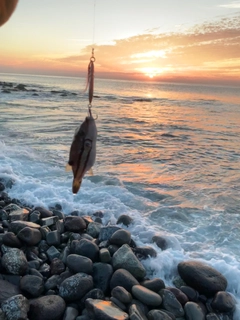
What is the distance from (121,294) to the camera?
14.3 feet

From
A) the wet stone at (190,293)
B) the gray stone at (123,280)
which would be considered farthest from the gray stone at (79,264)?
the wet stone at (190,293)

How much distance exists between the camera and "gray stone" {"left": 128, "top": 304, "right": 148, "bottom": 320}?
3.98 m

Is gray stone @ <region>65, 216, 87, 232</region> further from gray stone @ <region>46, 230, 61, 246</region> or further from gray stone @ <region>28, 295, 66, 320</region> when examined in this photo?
gray stone @ <region>28, 295, 66, 320</region>

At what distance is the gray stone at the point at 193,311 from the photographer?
4342 millimetres

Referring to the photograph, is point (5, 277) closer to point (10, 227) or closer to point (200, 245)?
point (10, 227)

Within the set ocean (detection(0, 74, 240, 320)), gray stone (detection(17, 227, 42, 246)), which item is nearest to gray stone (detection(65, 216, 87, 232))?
gray stone (detection(17, 227, 42, 246))

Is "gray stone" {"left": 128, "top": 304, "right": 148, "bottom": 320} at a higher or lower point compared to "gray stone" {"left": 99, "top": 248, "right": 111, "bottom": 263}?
lower

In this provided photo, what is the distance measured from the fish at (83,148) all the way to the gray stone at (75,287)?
2591 mm

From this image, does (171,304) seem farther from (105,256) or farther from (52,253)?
(52,253)

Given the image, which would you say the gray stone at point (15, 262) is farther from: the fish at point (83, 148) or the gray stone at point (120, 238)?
the fish at point (83, 148)

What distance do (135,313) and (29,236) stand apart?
7.85 ft

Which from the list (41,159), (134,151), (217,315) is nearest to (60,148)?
(41,159)

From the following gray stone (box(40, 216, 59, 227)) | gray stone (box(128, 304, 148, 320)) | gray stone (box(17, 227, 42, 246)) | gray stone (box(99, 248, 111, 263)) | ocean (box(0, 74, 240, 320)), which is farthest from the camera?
gray stone (box(40, 216, 59, 227))

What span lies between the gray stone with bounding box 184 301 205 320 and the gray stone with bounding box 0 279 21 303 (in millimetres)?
2333
